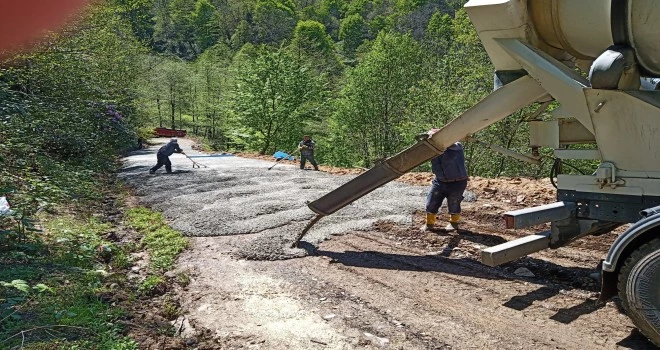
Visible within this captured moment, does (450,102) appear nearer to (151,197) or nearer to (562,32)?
(151,197)

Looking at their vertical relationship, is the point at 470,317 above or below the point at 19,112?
below

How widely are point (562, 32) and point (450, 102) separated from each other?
17.2 meters

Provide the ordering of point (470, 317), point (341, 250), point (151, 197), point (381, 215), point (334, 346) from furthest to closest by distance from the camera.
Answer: point (151, 197)
point (381, 215)
point (341, 250)
point (470, 317)
point (334, 346)

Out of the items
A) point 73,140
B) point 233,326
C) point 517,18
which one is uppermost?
point 517,18

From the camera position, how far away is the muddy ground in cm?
406

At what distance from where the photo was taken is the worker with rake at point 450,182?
7258 mm

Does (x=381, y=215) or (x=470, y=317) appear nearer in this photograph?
(x=470, y=317)

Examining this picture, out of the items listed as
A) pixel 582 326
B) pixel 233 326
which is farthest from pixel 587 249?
pixel 233 326

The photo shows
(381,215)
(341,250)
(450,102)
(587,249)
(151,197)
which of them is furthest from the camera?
(450,102)

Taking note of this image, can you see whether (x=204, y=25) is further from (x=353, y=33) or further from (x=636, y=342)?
(x=636, y=342)

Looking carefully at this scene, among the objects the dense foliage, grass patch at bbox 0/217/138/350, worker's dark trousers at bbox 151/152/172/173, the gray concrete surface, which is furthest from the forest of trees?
the gray concrete surface

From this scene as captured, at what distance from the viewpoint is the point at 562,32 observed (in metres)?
4.47

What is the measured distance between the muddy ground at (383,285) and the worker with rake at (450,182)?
13.5 inches

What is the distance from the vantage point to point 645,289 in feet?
11.6
